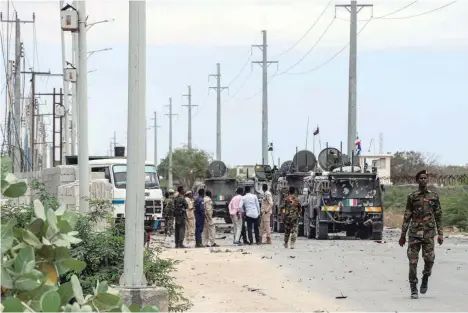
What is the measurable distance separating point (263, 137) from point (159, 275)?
45414 millimetres

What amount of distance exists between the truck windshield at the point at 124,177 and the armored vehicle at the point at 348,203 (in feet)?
19.8

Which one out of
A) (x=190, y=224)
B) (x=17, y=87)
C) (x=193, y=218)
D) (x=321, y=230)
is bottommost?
(x=321, y=230)

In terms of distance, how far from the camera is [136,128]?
10.4m

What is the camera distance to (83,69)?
67.0 ft

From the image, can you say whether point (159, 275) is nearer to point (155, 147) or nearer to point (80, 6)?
point (80, 6)

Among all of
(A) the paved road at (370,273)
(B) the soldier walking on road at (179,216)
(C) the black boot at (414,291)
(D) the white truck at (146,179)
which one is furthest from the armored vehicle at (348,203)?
(C) the black boot at (414,291)

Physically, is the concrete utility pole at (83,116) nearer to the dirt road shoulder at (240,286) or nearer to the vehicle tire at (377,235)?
the dirt road shoulder at (240,286)

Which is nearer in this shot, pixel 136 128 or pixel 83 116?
pixel 136 128

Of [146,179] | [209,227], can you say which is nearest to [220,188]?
[146,179]

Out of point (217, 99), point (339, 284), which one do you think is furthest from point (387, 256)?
point (217, 99)

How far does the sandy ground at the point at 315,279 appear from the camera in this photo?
13.3 meters

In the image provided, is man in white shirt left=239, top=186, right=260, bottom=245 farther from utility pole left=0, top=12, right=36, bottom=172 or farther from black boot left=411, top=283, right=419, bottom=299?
utility pole left=0, top=12, right=36, bottom=172

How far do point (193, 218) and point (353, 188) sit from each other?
4.96 metres

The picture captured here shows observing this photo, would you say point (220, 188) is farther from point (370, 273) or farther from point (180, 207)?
point (370, 273)
